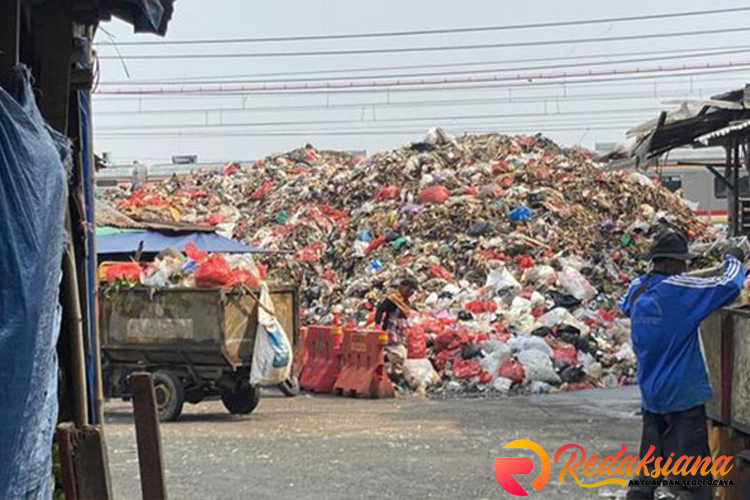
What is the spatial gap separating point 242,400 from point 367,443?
3538 mm

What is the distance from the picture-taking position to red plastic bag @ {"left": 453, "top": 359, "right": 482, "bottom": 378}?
17344 mm

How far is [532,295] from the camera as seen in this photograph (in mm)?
20594

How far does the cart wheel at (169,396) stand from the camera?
1391 cm

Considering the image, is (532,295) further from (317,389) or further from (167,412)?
(167,412)

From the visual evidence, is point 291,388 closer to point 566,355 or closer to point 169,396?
point 169,396

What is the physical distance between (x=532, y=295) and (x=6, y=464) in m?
17.2

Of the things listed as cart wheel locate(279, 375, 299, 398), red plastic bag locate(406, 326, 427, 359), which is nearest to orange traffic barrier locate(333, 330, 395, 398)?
cart wheel locate(279, 375, 299, 398)

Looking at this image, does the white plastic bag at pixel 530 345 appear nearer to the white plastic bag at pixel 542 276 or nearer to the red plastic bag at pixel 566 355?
the red plastic bag at pixel 566 355

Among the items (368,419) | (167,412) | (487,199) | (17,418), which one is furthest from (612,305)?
(17,418)

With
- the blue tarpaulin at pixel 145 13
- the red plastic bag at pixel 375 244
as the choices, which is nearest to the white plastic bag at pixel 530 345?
the red plastic bag at pixel 375 244

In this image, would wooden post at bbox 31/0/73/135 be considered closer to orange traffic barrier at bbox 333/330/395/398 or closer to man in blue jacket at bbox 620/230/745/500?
man in blue jacket at bbox 620/230/745/500

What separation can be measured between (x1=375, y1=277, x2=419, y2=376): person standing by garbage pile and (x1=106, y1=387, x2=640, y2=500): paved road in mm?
635

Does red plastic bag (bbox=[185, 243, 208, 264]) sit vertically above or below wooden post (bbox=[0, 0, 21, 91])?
below

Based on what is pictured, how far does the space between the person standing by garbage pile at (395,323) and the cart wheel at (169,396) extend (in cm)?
384
